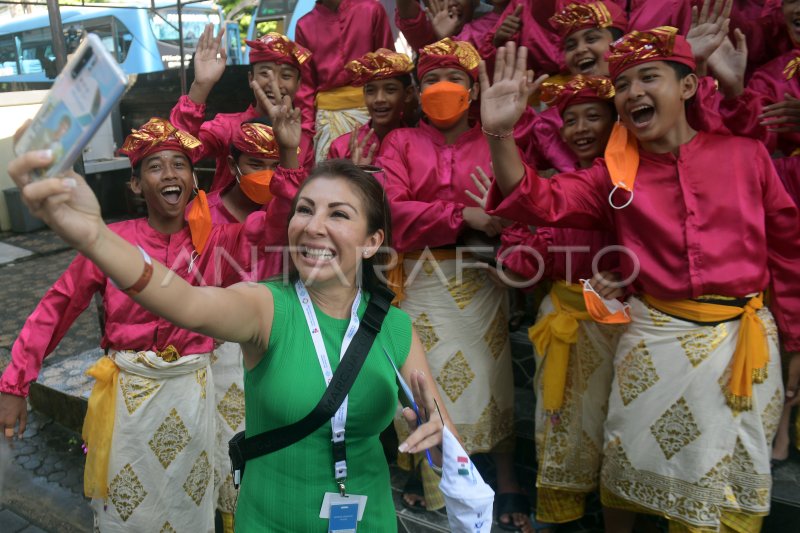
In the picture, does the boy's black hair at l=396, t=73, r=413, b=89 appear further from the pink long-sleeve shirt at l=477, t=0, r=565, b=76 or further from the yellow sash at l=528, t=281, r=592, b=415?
the yellow sash at l=528, t=281, r=592, b=415

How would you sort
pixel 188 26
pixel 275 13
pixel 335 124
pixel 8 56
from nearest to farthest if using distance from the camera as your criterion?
pixel 335 124, pixel 275 13, pixel 188 26, pixel 8 56

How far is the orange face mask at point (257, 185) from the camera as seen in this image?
3430 mm

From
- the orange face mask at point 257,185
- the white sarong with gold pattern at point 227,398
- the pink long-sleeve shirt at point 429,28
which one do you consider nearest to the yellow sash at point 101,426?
the white sarong with gold pattern at point 227,398

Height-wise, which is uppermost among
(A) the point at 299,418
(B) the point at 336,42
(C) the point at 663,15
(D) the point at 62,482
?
(C) the point at 663,15

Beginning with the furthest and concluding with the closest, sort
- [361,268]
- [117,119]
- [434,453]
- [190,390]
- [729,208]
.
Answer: [117,119] < [190,390] < [729,208] < [361,268] < [434,453]

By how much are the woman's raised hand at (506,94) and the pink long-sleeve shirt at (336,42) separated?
7.59 feet

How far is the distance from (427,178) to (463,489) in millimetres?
1982

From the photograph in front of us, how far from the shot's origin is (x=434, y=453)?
174 centimetres

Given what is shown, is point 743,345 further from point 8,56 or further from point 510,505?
point 8,56

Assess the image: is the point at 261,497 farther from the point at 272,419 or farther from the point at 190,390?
the point at 190,390

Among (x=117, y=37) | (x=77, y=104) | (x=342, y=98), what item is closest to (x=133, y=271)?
(x=77, y=104)

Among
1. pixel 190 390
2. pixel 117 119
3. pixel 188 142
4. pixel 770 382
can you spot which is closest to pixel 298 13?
pixel 117 119

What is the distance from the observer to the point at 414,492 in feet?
11.6

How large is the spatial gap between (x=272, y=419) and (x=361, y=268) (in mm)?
552
